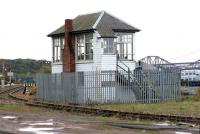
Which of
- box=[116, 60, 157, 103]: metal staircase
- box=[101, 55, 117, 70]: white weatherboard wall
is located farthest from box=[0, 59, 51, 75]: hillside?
box=[116, 60, 157, 103]: metal staircase

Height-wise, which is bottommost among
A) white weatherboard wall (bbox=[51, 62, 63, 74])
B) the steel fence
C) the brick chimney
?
the steel fence

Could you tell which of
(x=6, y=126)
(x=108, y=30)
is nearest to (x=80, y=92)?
(x=108, y=30)

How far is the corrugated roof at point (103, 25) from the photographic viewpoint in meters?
36.8

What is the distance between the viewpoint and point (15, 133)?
17.2m

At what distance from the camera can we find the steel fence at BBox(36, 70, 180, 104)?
32562 mm

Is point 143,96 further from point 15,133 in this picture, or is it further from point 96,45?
point 15,133

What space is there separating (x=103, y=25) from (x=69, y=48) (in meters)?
3.00

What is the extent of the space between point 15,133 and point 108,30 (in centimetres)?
2067

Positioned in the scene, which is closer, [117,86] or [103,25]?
[117,86]

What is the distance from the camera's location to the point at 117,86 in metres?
33.0

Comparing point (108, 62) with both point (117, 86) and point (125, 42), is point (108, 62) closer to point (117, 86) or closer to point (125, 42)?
point (125, 42)

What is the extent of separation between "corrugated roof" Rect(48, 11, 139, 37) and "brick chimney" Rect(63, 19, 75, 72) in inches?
20.0

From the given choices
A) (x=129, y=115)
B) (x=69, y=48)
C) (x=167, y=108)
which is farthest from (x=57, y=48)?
(x=129, y=115)

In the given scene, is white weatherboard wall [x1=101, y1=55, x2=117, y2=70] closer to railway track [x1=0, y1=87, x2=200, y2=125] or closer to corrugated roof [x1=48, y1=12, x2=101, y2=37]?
corrugated roof [x1=48, y1=12, x2=101, y2=37]
